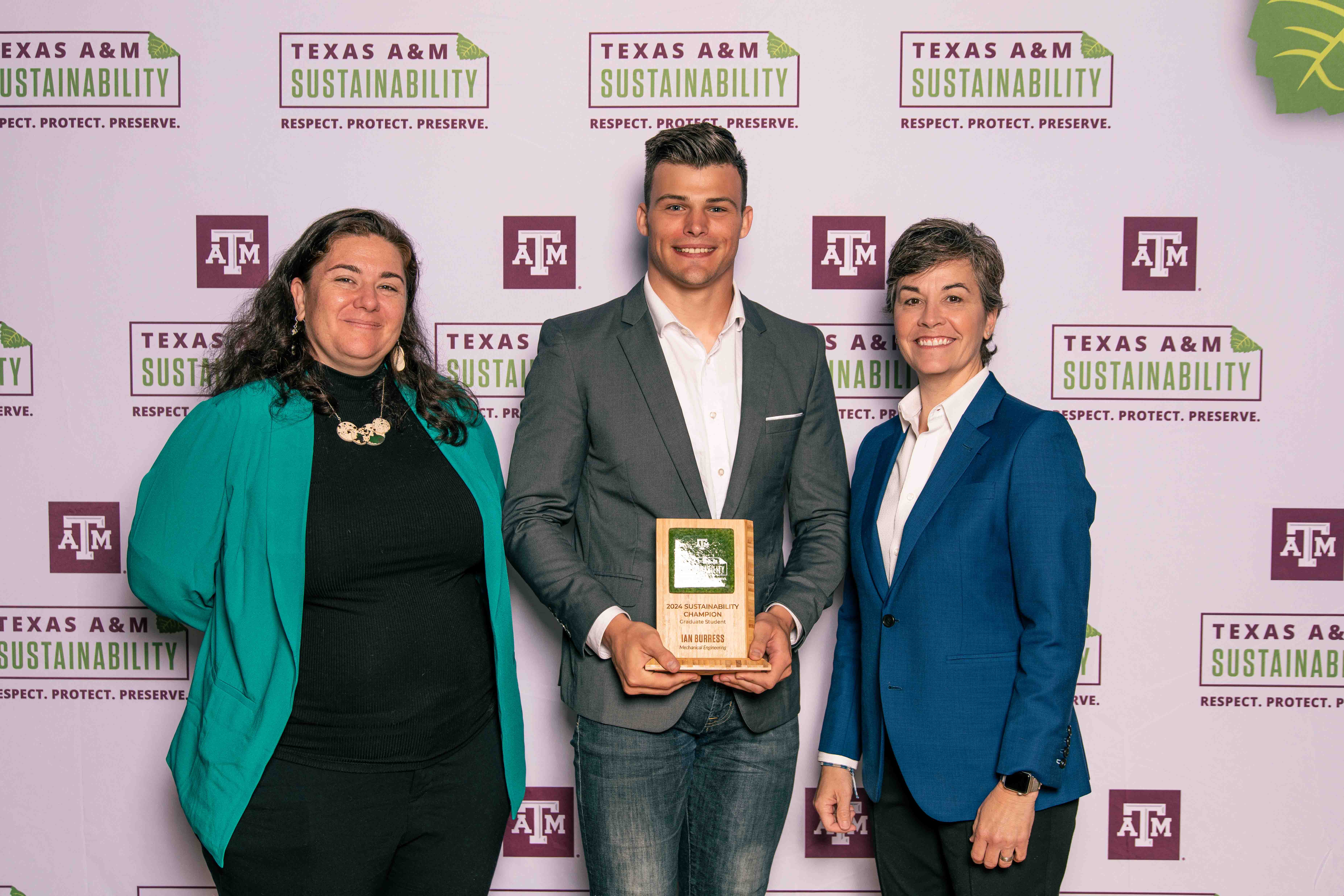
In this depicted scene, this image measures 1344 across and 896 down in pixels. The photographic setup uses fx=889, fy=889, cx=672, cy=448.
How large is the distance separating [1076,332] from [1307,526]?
77 centimetres

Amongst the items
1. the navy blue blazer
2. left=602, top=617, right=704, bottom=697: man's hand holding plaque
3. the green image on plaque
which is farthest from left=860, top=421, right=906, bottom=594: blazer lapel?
left=602, top=617, right=704, bottom=697: man's hand holding plaque

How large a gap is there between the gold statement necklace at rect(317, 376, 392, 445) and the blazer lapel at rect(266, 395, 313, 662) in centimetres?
7

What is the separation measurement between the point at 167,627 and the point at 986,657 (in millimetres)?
1991

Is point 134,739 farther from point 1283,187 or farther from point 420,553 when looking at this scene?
point 1283,187

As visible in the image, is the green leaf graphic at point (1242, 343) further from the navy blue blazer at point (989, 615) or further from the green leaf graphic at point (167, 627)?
the green leaf graphic at point (167, 627)

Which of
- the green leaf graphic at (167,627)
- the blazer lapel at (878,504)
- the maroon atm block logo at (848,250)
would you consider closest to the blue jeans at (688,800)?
the blazer lapel at (878,504)

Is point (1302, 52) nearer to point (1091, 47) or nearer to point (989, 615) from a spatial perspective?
point (1091, 47)

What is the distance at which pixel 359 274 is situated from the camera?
1643 millimetres

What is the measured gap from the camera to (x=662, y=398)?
1663 millimetres

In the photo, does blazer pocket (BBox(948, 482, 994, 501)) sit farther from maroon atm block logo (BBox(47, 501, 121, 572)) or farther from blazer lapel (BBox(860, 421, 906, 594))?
maroon atm block logo (BBox(47, 501, 121, 572))

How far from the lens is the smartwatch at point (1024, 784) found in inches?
57.4

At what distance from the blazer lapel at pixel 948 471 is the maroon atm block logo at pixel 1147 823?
1223mm

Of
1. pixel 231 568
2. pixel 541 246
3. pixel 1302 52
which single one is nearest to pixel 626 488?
pixel 231 568

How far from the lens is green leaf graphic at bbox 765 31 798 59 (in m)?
2.19
